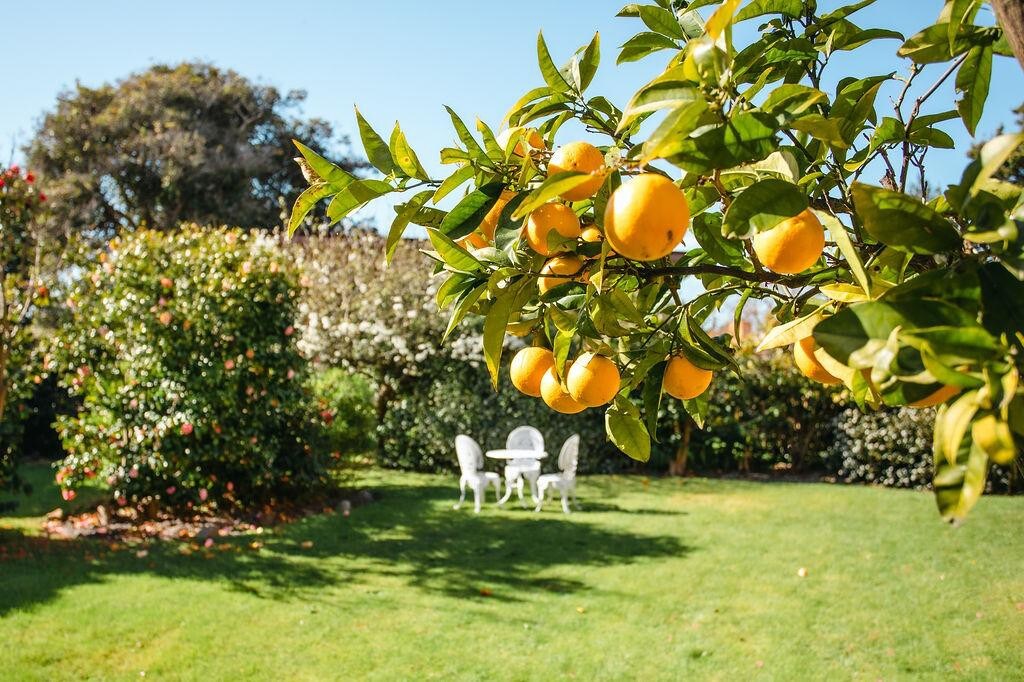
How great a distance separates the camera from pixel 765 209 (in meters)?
0.83

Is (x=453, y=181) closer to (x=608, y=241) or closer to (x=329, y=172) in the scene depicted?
(x=329, y=172)

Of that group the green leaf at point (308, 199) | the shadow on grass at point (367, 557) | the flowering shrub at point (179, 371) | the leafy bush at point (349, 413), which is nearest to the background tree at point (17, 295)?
the flowering shrub at point (179, 371)

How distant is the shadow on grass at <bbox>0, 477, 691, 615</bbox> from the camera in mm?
5305

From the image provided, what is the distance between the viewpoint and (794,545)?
6.49 m

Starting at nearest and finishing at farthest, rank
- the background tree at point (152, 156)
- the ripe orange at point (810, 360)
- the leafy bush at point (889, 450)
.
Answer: the ripe orange at point (810, 360) → the leafy bush at point (889, 450) → the background tree at point (152, 156)

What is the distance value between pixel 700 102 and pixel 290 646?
167 inches

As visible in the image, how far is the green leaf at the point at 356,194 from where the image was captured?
3.28 ft

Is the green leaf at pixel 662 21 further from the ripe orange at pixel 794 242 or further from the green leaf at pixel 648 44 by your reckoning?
the ripe orange at pixel 794 242

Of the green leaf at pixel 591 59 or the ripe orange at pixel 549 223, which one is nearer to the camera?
the ripe orange at pixel 549 223

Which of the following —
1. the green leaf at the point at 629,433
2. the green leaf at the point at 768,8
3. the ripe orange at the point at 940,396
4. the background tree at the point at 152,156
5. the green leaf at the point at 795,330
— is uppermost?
the background tree at the point at 152,156

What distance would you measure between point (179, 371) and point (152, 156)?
14.3 meters

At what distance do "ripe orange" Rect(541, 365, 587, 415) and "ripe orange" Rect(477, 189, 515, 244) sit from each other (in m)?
0.24

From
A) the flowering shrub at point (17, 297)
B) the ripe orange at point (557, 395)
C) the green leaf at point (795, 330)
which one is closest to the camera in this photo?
the green leaf at point (795, 330)

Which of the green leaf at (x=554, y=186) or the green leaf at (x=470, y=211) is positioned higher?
the green leaf at (x=470, y=211)
